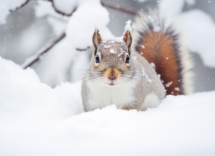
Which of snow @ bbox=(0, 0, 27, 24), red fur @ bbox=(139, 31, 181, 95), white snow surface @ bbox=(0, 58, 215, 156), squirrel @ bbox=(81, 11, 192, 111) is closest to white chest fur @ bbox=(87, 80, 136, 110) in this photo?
squirrel @ bbox=(81, 11, 192, 111)

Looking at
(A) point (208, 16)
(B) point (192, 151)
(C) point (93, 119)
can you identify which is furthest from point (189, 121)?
(A) point (208, 16)

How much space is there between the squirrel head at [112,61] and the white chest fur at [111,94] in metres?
0.07

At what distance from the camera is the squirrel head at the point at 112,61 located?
2.90 feet

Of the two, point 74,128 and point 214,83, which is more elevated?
point 214,83

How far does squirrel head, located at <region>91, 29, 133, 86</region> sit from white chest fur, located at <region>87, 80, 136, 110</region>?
0.07 metres

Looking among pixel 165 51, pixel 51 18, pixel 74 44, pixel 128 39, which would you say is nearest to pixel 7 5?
pixel 51 18

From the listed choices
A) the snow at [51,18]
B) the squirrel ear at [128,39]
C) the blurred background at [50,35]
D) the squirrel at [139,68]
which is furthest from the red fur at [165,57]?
the snow at [51,18]

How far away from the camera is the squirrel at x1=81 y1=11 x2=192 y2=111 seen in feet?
3.12

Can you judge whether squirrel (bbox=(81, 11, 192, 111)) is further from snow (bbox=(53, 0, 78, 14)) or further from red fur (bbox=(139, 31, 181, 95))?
snow (bbox=(53, 0, 78, 14))

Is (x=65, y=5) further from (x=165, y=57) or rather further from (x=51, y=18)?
(x=165, y=57)

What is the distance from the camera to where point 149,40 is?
164cm

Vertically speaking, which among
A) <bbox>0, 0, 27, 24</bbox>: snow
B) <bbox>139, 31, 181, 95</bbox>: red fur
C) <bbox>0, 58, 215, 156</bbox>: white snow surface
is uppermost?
<bbox>0, 0, 27, 24</bbox>: snow

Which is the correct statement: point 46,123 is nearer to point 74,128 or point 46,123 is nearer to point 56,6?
point 74,128

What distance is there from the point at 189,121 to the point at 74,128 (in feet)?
1.41
